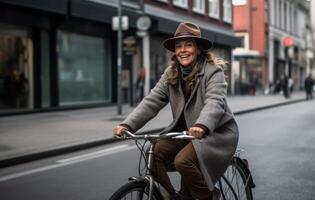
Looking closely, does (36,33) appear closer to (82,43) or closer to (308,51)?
(82,43)

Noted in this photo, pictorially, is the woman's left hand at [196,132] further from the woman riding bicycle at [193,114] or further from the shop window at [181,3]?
the shop window at [181,3]

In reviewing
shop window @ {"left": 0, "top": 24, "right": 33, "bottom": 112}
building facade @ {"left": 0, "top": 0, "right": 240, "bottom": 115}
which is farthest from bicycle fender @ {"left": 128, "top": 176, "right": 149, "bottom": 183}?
shop window @ {"left": 0, "top": 24, "right": 33, "bottom": 112}

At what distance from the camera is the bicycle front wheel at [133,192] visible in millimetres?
3793

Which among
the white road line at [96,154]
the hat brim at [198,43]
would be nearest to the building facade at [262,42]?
the white road line at [96,154]

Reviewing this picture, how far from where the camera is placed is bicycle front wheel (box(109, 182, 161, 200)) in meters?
3.79

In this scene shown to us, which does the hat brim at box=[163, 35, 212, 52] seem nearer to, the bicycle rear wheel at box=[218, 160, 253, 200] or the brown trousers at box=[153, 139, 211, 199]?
the brown trousers at box=[153, 139, 211, 199]

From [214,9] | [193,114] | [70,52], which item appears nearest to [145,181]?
[193,114]

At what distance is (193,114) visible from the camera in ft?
13.9

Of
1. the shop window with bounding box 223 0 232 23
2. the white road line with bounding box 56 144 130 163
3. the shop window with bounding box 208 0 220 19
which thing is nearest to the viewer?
the white road line with bounding box 56 144 130 163

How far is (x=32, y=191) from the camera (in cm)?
705

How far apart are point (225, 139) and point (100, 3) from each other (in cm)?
1834

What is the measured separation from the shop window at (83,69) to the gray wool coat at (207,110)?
16.8 m

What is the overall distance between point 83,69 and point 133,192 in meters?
19.1

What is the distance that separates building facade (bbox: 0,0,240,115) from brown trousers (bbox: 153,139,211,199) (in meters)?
13.7
